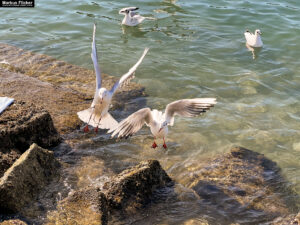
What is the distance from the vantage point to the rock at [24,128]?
5289 millimetres

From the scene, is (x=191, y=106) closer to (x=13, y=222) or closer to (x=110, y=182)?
(x=110, y=182)

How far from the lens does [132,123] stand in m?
5.80

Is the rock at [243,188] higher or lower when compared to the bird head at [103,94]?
lower

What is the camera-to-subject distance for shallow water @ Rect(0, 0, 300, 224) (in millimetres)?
6590

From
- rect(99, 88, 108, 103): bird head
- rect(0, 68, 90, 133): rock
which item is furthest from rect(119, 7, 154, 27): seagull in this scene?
rect(99, 88, 108, 103): bird head

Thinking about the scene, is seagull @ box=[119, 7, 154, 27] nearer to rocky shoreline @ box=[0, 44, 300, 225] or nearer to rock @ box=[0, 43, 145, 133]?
rock @ box=[0, 43, 145, 133]

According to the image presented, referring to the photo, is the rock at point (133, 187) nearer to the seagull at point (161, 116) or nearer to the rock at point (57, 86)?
the seagull at point (161, 116)

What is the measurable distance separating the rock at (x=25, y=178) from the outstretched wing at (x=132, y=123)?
45.3 inches

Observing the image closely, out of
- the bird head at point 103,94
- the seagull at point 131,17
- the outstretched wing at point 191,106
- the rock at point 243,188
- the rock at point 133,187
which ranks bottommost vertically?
the rock at point 243,188

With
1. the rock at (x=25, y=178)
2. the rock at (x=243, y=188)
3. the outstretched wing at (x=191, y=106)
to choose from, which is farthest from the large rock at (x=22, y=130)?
the rock at (x=243, y=188)

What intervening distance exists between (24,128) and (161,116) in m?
2.27

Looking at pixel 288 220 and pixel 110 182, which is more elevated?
pixel 110 182

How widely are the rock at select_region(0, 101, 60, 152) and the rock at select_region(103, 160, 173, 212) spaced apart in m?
1.60

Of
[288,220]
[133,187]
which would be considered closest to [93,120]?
[133,187]
